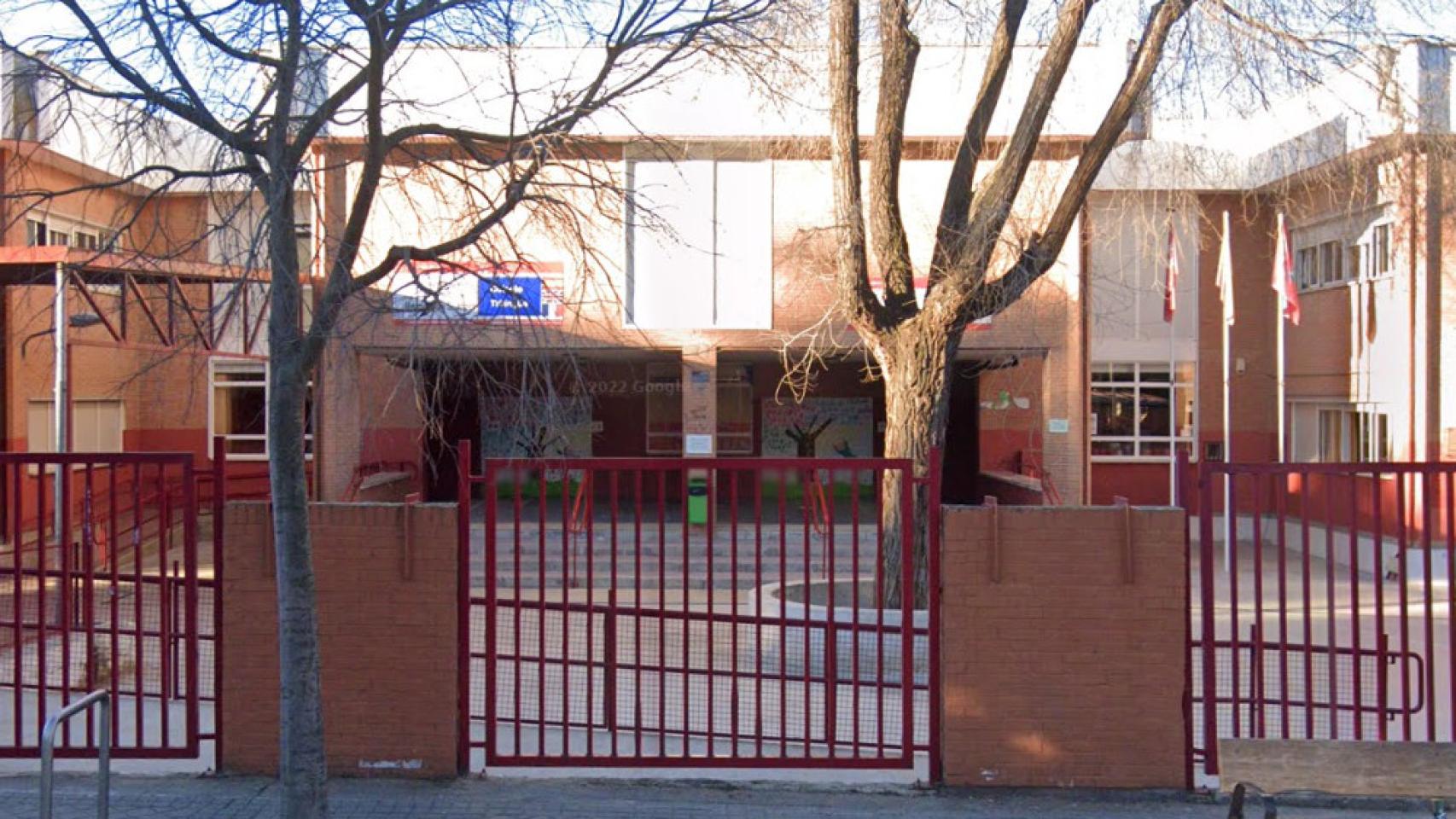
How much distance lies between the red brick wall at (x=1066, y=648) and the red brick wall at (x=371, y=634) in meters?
2.93

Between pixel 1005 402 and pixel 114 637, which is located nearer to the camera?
pixel 114 637

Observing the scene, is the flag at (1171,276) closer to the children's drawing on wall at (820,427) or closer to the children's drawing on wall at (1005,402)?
the children's drawing on wall at (1005,402)

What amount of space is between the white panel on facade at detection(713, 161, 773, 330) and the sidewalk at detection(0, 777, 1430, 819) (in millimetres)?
14856

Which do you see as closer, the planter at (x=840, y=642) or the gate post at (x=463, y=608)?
the gate post at (x=463, y=608)

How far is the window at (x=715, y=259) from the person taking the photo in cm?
2211

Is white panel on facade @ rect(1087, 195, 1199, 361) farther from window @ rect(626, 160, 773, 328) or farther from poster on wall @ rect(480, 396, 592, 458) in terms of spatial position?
poster on wall @ rect(480, 396, 592, 458)

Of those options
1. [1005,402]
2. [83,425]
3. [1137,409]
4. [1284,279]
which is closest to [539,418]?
[1284,279]

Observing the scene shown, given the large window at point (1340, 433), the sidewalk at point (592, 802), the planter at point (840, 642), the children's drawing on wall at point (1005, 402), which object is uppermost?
the children's drawing on wall at point (1005, 402)

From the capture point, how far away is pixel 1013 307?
22.7 metres

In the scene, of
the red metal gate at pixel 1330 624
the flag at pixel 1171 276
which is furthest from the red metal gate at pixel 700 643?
the flag at pixel 1171 276

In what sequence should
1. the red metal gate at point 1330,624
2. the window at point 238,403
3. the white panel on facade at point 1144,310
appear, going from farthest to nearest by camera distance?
the window at point 238,403 < the white panel on facade at point 1144,310 < the red metal gate at point 1330,624

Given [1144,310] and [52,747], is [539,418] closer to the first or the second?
[52,747]

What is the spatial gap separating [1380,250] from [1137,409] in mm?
6481

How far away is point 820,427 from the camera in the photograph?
30.5m
